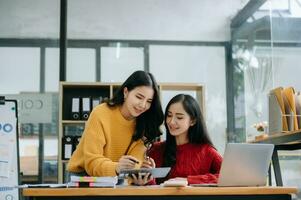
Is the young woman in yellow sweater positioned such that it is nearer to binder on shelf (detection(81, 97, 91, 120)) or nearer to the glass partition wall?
binder on shelf (detection(81, 97, 91, 120))

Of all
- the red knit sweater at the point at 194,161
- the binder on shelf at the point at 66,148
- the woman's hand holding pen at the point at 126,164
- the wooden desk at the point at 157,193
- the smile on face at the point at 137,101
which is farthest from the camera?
the binder on shelf at the point at 66,148

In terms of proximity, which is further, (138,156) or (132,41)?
(132,41)

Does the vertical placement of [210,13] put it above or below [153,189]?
above

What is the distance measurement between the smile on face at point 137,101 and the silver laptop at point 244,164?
0.65 m

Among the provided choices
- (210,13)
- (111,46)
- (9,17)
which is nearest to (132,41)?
(111,46)

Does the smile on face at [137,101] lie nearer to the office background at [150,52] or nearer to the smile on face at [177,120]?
the smile on face at [177,120]

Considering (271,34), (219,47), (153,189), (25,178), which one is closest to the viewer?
(153,189)

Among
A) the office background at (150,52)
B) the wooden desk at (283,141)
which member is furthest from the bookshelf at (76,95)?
the wooden desk at (283,141)

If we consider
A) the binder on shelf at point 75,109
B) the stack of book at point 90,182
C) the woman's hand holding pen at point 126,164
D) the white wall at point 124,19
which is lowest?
the stack of book at point 90,182

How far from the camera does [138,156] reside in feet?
7.42

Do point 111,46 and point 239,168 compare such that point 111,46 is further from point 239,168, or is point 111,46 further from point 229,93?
point 239,168

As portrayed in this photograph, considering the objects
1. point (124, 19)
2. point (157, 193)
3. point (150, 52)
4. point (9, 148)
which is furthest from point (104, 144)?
point (124, 19)

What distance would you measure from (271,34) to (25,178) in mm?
2982

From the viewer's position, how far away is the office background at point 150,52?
15.9 feet
